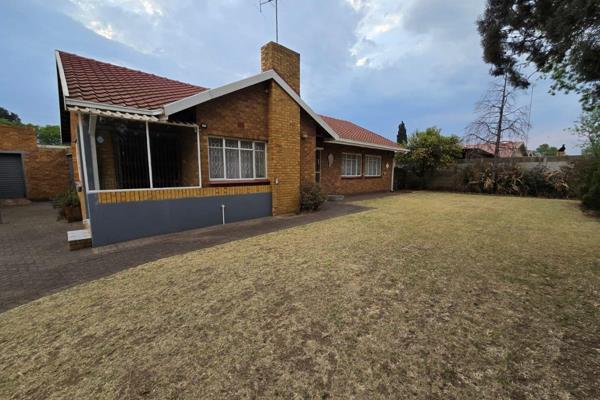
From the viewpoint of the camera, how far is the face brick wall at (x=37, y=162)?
12.8 m

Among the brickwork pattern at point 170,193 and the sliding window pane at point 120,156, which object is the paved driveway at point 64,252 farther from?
the sliding window pane at point 120,156

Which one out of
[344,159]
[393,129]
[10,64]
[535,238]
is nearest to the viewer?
[535,238]

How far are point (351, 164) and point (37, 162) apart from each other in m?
17.4

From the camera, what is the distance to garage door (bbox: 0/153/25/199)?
12.7 meters

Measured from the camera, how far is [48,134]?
4325 cm

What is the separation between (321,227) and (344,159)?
26.9 feet

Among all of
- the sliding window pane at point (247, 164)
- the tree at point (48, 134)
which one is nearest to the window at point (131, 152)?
the sliding window pane at point (247, 164)

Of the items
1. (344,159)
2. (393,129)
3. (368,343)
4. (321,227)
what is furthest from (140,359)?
(393,129)

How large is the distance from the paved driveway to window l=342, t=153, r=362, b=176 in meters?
6.80

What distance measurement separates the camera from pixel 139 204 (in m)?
5.99

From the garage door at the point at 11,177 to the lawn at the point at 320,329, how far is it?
15022 mm

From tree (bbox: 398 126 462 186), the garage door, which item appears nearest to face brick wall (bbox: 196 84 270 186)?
tree (bbox: 398 126 462 186)

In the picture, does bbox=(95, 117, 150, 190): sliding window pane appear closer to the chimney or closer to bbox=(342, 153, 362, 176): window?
the chimney

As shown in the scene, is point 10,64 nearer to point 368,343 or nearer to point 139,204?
point 139,204
